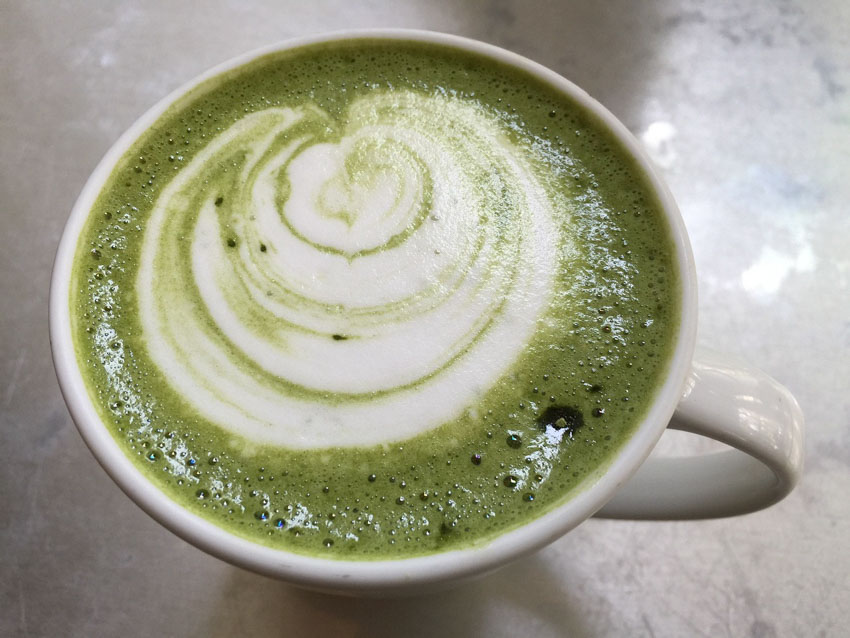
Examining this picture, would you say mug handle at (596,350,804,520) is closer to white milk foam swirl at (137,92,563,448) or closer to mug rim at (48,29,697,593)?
mug rim at (48,29,697,593)

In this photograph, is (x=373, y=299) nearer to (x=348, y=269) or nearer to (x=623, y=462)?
(x=348, y=269)

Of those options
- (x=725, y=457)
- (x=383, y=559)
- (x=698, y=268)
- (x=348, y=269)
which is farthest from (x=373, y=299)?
(x=698, y=268)

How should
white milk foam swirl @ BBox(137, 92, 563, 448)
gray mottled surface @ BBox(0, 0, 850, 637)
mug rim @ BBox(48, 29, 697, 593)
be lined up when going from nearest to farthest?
mug rim @ BBox(48, 29, 697, 593) → white milk foam swirl @ BBox(137, 92, 563, 448) → gray mottled surface @ BBox(0, 0, 850, 637)

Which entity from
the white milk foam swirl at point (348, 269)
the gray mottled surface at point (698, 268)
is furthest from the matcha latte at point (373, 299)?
the gray mottled surface at point (698, 268)

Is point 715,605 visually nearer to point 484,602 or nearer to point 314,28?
point 484,602

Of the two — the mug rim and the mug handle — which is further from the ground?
the mug handle

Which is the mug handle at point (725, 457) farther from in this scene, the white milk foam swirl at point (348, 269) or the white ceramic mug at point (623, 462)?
the white milk foam swirl at point (348, 269)

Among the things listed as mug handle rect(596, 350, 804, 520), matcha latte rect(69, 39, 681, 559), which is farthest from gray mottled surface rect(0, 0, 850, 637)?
matcha latte rect(69, 39, 681, 559)
